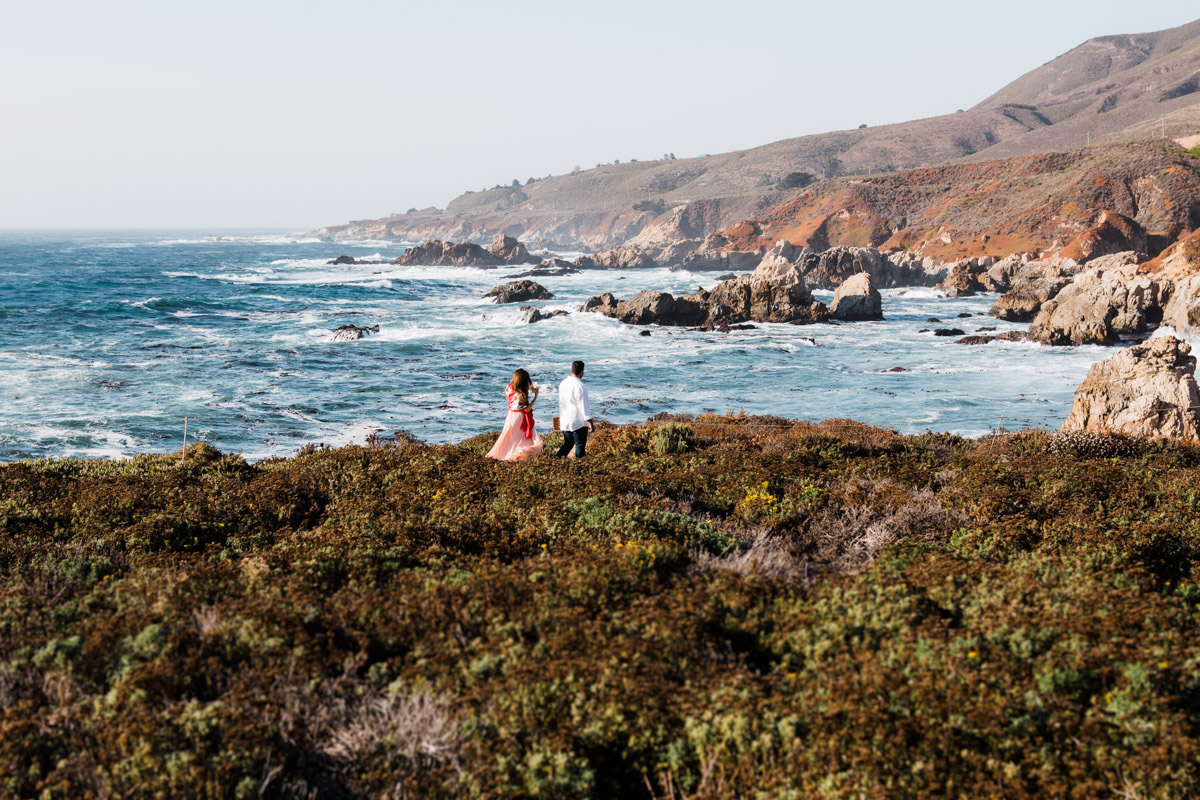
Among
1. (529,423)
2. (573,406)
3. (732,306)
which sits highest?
(732,306)

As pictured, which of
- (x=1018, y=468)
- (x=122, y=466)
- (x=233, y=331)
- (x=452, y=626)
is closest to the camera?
(x=452, y=626)

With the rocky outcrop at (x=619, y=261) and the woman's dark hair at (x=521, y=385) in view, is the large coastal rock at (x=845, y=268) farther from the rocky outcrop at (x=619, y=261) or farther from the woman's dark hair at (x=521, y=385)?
the woman's dark hair at (x=521, y=385)

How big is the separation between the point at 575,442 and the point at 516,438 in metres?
0.96

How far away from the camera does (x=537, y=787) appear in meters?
4.14

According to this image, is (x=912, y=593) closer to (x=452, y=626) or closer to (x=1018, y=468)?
(x=452, y=626)

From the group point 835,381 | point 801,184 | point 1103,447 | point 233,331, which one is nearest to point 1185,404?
point 1103,447

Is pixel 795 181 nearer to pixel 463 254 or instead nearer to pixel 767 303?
pixel 463 254

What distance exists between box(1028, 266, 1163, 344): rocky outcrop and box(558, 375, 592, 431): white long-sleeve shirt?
3664 cm

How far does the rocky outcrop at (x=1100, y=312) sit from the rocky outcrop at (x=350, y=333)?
121ft

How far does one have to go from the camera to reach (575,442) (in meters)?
12.4

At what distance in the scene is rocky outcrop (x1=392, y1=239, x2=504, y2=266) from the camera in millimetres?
109125

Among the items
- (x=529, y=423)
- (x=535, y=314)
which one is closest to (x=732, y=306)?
(x=535, y=314)

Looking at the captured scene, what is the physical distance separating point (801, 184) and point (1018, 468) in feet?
487

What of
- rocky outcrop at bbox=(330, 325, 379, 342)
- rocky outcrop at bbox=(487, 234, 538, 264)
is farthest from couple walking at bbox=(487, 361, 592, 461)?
rocky outcrop at bbox=(487, 234, 538, 264)
